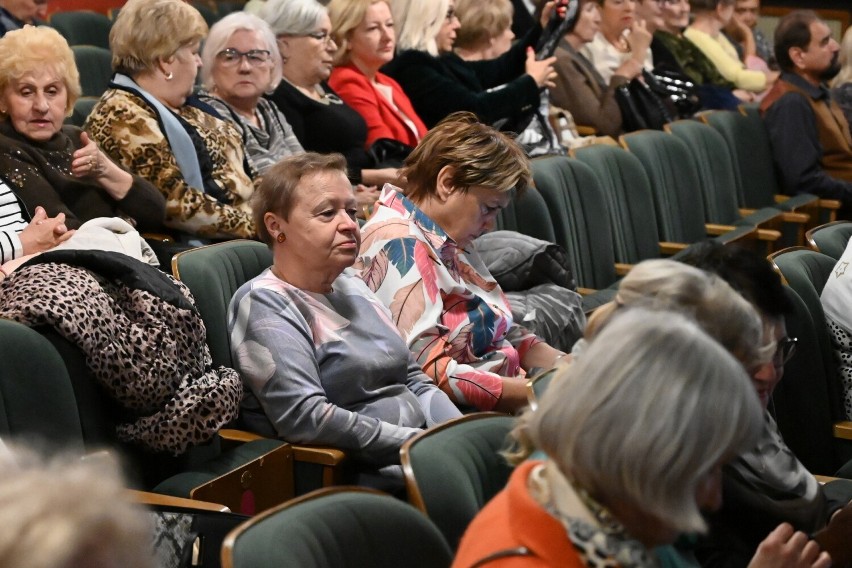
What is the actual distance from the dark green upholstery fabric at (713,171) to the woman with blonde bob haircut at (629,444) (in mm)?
4073

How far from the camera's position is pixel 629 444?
48.8 inches

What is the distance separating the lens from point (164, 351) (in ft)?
7.86

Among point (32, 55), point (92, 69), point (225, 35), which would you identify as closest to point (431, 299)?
point (32, 55)

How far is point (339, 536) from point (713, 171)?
4.23 metres

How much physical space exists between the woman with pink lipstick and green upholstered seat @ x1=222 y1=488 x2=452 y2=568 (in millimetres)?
2964

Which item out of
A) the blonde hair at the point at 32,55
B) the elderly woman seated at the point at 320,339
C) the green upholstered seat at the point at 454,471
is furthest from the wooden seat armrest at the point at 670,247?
the green upholstered seat at the point at 454,471

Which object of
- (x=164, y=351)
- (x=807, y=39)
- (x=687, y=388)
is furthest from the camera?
(x=807, y=39)

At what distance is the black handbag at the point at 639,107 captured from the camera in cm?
578

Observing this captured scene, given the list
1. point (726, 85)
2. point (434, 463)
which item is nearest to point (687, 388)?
point (434, 463)

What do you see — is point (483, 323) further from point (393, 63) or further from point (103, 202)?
point (393, 63)

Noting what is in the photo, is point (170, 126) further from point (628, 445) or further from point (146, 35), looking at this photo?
point (628, 445)

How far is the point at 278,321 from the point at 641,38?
388cm

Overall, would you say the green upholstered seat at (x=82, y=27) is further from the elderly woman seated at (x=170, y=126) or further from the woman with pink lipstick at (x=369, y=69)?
the elderly woman seated at (x=170, y=126)

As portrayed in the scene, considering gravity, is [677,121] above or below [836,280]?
below
